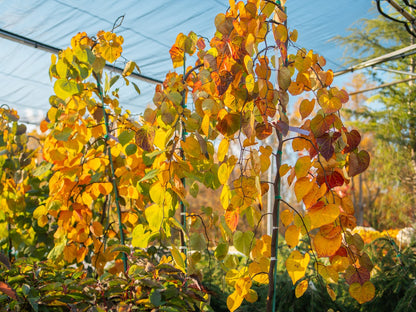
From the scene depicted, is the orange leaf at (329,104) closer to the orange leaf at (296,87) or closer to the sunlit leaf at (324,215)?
the orange leaf at (296,87)

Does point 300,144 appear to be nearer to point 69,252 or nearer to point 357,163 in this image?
point 357,163

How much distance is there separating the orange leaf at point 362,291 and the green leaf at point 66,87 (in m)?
0.88

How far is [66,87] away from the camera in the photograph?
113 centimetres

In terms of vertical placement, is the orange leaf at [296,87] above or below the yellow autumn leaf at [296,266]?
above

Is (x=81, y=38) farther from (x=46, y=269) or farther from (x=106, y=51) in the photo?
(x=46, y=269)

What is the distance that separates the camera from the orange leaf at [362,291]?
0.77 m

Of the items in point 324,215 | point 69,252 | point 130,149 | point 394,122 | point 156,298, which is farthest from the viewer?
point 394,122

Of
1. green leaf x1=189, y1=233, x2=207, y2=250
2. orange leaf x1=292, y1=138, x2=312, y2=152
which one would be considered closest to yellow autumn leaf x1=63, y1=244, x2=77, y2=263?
green leaf x1=189, y1=233, x2=207, y2=250

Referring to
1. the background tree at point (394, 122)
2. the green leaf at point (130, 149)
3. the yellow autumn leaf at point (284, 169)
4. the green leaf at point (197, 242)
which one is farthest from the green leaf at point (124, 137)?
the background tree at point (394, 122)

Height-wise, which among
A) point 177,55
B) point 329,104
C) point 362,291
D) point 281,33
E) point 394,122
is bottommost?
point 362,291

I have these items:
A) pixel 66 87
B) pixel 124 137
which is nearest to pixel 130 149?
pixel 124 137

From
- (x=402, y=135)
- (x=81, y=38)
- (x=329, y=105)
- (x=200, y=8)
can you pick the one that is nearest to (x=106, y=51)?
(x=81, y=38)

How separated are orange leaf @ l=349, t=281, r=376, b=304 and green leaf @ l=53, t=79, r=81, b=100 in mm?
883

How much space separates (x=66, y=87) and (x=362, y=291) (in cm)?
91
